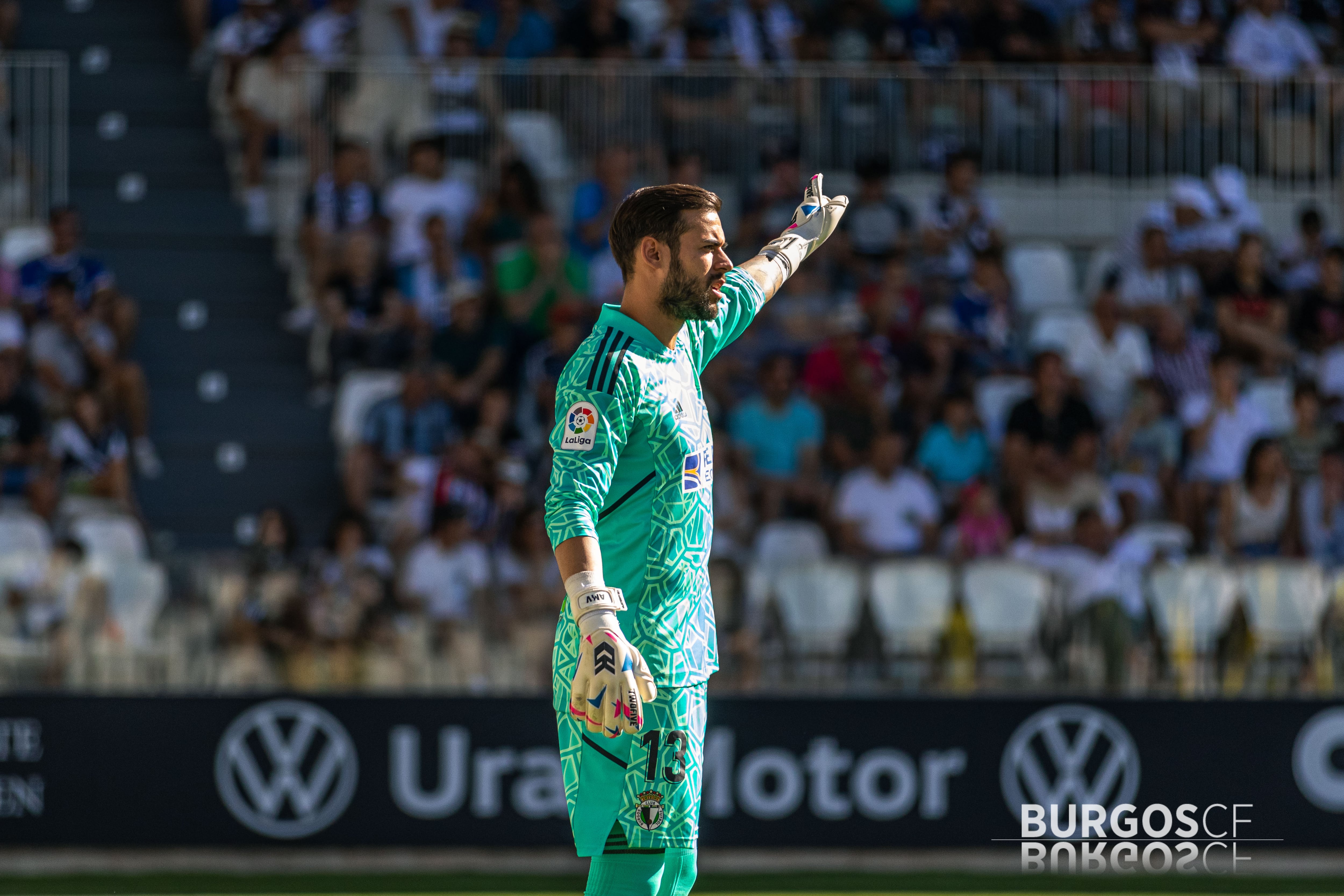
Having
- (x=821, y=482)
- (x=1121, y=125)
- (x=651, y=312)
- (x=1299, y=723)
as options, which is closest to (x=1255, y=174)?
(x=1121, y=125)

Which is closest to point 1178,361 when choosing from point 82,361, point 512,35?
point 512,35

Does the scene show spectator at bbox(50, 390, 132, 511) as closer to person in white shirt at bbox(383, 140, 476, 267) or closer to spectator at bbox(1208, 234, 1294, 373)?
person in white shirt at bbox(383, 140, 476, 267)

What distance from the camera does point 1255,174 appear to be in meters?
14.7

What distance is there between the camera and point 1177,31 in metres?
15.4

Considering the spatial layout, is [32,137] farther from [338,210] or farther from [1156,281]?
[1156,281]

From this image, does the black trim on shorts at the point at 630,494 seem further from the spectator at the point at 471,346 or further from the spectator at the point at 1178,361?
the spectator at the point at 1178,361

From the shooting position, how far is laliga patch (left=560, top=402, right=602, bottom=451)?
14.6 ft

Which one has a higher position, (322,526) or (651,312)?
(651,312)

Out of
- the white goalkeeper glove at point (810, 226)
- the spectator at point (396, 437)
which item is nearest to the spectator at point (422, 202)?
the spectator at point (396, 437)

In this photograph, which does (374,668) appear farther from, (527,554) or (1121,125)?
(1121,125)

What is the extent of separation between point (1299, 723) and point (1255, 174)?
20.3 ft

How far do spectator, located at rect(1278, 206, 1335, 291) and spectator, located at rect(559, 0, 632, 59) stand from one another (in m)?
5.24

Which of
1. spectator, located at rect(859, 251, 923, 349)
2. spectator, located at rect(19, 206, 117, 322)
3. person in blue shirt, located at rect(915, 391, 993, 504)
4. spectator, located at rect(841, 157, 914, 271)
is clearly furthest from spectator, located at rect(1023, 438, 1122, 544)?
spectator, located at rect(19, 206, 117, 322)

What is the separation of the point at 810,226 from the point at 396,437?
22.1ft
